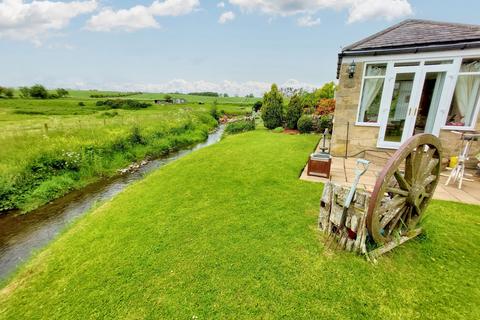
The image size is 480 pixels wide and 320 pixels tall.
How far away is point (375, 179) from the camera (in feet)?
18.0

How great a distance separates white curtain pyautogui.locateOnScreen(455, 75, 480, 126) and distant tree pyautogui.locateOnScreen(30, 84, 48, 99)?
64568 millimetres

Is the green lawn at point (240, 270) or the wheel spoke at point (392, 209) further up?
the wheel spoke at point (392, 209)

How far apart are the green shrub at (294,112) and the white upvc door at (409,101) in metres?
7.15

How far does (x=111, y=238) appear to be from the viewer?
381 centimetres

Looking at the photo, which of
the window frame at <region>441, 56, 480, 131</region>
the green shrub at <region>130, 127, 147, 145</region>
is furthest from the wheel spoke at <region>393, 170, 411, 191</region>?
the green shrub at <region>130, 127, 147, 145</region>

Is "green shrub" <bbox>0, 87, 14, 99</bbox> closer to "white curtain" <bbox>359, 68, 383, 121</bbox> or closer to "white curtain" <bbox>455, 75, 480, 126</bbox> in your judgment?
"white curtain" <bbox>359, 68, 383, 121</bbox>

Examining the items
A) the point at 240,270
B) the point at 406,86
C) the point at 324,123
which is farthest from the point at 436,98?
the point at 240,270

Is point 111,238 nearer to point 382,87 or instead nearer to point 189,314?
point 189,314

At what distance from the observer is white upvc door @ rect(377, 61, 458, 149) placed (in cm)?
584

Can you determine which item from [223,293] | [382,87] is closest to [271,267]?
[223,293]

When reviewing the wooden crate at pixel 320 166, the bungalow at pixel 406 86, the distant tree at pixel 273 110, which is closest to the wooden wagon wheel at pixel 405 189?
the wooden crate at pixel 320 166

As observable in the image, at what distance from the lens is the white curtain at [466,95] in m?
5.71

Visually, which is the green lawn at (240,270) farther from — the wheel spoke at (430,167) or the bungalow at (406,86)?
the bungalow at (406,86)

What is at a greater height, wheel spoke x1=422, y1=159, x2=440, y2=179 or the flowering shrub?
the flowering shrub
